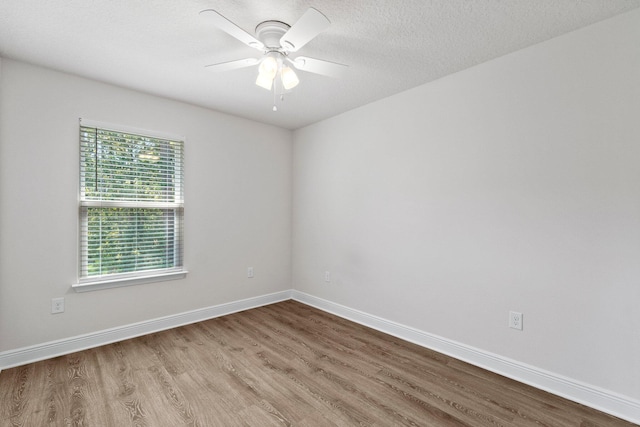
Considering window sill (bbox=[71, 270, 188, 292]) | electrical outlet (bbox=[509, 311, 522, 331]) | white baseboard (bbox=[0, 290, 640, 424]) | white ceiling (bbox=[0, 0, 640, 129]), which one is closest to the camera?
white ceiling (bbox=[0, 0, 640, 129])

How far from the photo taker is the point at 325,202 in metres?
3.84

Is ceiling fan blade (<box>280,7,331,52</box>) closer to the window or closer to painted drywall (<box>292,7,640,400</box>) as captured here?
painted drywall (<box>292,7,640,400</box>)

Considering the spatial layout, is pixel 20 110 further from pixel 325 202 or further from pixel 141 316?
pixel 325 202

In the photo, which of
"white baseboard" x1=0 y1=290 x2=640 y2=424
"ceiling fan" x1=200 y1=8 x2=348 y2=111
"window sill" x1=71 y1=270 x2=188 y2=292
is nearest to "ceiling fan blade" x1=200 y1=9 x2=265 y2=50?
"ceiling fan" x1=200 y1=8 x2=348 y2=111

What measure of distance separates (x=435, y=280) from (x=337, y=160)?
5.89ft

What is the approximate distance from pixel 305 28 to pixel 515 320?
2.47 m

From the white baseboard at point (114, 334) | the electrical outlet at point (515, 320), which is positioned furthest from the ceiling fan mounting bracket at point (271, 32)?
the white baseboard at point (114, 334)

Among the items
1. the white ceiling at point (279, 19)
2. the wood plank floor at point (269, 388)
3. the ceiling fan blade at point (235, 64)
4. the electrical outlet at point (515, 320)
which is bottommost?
the wood plank floor at point (269, 388)

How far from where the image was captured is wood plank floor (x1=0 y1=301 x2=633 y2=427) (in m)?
1.80

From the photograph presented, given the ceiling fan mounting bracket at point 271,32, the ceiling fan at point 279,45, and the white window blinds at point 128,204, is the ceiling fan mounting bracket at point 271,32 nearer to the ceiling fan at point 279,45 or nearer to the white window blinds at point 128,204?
the ceiling fan at point 279,45

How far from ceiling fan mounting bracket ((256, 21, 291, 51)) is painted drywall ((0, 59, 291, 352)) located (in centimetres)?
171

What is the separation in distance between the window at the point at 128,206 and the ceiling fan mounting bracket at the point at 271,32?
5.73ft

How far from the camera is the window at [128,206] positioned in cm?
271

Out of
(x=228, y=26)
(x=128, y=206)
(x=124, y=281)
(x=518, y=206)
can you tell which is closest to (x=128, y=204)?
(x=128, y=206)
